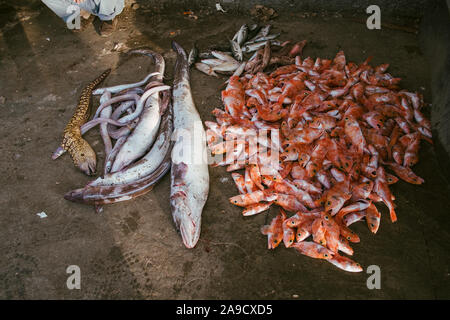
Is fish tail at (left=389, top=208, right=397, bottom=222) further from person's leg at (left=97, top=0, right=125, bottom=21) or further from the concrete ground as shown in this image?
person's leg at (left=97, top=0, right=125, bottom=21)

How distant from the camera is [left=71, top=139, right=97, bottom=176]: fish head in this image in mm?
3761

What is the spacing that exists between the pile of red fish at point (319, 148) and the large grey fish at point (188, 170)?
0.29 metres

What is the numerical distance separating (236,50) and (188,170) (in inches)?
113

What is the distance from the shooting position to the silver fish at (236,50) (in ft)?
17.0

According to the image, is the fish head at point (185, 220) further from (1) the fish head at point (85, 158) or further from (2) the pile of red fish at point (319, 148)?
(1) the fish head at point (85, 158)

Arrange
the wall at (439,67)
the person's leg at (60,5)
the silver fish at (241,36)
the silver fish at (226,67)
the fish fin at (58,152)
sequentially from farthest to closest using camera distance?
the person's leg at (60,5) < the silver fish at (241,36) < the silver fish at (226,67) < the fish fin at (58,152) < the wall at (439,67)

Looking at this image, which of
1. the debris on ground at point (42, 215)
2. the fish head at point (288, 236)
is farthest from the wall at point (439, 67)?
the debris on ground at point (42, 215)

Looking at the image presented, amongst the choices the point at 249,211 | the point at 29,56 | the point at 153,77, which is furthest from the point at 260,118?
the point at 29,56

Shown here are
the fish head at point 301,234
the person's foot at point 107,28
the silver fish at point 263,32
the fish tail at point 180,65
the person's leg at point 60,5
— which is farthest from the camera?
the person's foot at point 107,28

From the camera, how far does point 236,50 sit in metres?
5.20

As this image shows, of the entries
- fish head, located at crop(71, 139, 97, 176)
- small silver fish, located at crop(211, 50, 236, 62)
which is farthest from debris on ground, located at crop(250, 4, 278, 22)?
fish head, located at crop(71, 139, 97, 176)

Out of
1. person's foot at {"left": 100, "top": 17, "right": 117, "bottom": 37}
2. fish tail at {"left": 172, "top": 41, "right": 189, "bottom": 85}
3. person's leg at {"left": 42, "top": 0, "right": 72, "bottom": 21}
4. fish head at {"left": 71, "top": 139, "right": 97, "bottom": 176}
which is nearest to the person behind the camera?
fish head at {"left": 71, "top": 139, "right": 97, "bottom": 176}

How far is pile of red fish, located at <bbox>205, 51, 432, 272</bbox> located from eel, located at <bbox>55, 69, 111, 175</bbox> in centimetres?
161

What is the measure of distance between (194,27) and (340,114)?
12.8ft
